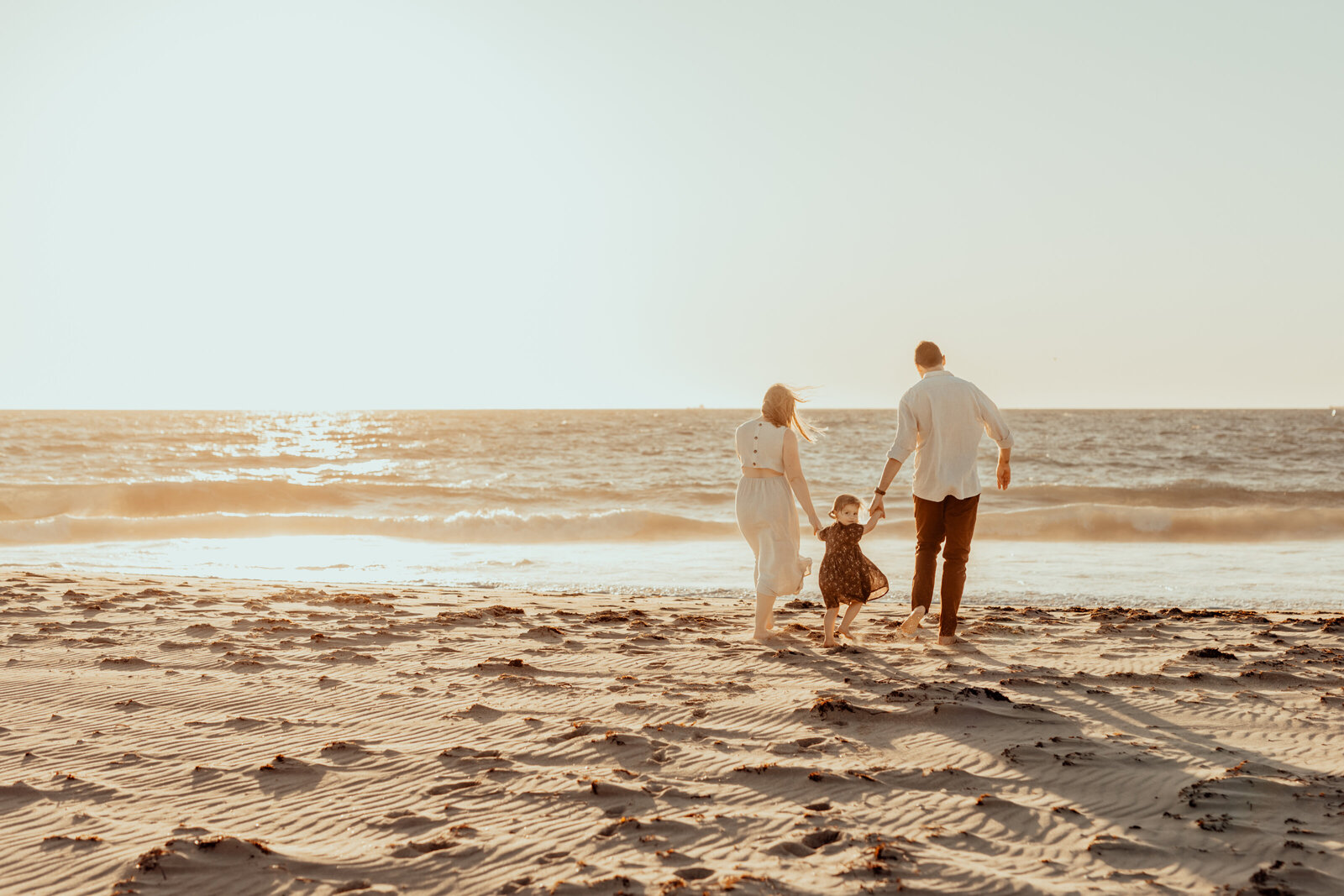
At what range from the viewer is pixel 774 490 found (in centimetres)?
624

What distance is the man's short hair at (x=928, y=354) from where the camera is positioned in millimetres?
6461

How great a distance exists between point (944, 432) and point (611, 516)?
405 inches

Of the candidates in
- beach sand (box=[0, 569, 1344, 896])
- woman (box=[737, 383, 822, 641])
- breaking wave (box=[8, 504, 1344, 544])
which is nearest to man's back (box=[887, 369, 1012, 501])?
woman (box=[737, 383, 822, 641])

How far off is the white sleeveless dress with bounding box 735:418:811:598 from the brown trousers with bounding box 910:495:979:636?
0.83m

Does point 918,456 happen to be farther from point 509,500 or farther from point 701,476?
point 701,476

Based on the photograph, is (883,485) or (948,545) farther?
(948,545)

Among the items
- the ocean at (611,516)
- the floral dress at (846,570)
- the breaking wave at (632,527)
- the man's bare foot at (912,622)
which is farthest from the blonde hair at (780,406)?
the breaking wave at (632,527)

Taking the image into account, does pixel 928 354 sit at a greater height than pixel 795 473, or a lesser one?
greater

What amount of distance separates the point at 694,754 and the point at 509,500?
54.5ft

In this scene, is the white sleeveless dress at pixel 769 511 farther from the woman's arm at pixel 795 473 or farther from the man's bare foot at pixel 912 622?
the man's bare foot at pixel 912 622

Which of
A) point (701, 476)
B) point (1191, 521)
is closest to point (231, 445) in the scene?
point (701, 476)

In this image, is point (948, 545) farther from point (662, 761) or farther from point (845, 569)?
point (662, 761)

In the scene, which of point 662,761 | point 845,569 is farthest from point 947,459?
point 662,761

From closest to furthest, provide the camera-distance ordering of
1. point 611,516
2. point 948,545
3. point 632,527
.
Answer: point 948,545, point 632,527, point 611,516
